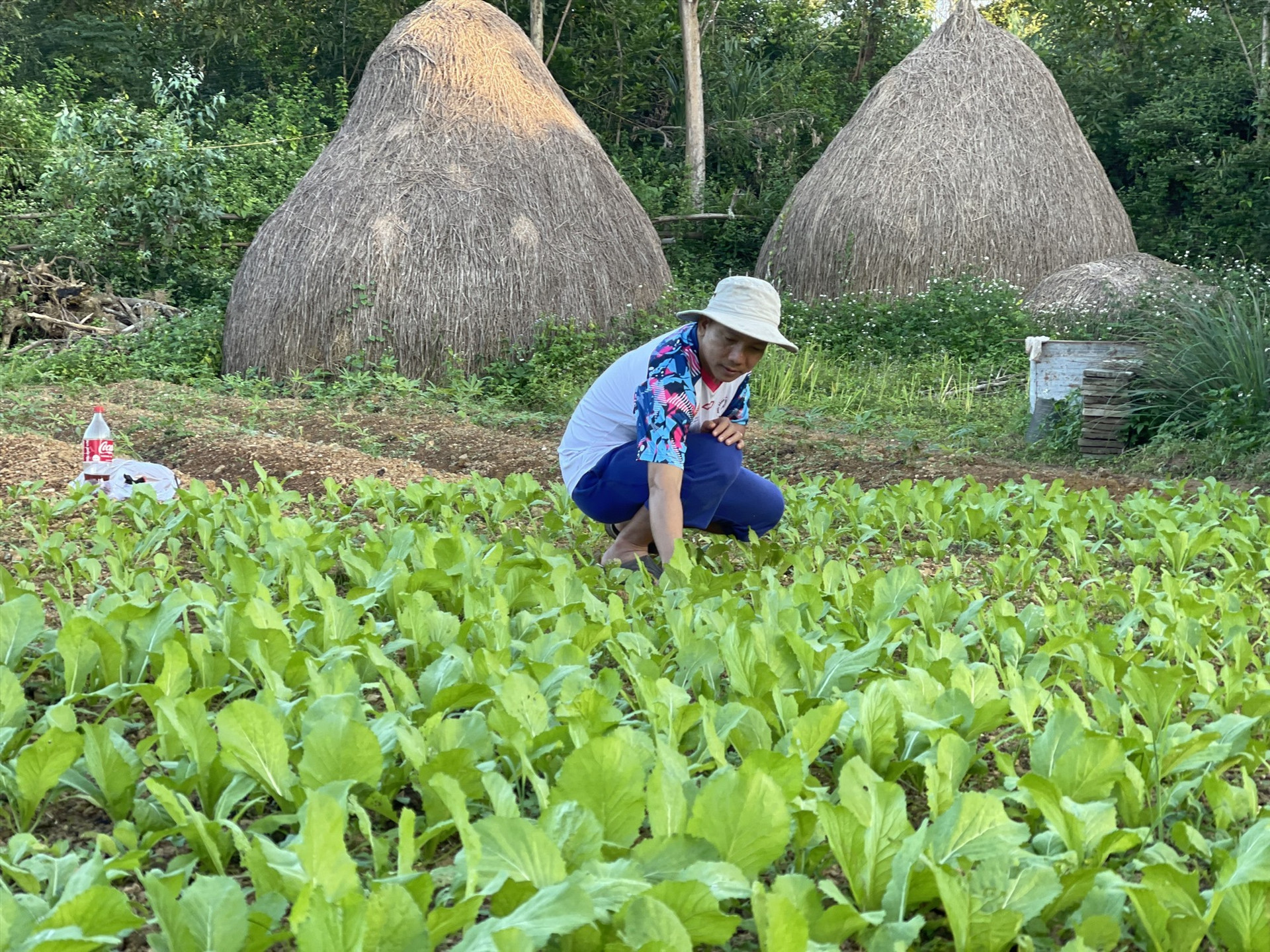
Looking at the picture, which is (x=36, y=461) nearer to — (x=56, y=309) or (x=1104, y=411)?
(x=1104, y=411)

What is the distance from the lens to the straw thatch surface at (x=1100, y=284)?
37.0ft

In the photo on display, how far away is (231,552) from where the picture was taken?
3.27m

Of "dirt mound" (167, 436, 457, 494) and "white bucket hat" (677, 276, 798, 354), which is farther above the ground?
"white bucket hat" (677, 276, 798, 354)

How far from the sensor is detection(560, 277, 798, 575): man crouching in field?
3.40 m

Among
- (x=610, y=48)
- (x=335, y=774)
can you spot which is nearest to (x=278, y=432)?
(x=335, y=774)

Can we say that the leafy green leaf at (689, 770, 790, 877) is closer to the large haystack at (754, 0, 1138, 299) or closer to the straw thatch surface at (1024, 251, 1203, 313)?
the straw thatch surface at (1024, 251, 1203, 313)

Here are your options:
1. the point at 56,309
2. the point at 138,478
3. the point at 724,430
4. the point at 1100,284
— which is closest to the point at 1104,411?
the point at 724,430

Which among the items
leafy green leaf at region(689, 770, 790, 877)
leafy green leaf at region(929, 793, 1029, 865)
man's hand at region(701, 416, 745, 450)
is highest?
man's hand at region(701, 416, 745, 450)

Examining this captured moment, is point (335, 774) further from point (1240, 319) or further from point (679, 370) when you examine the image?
point (1240, 319)

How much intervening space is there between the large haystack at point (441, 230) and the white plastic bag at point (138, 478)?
519 centimetres

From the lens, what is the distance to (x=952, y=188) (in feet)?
42.7

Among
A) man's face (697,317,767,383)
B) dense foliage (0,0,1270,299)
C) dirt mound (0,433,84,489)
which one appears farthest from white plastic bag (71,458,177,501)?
dense foliage (0,0,1270,299)

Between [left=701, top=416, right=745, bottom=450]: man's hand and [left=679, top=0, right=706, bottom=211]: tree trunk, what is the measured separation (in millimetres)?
14549

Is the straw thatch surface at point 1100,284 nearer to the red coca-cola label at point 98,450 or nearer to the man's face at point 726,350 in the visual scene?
the man's face at point 726,350
